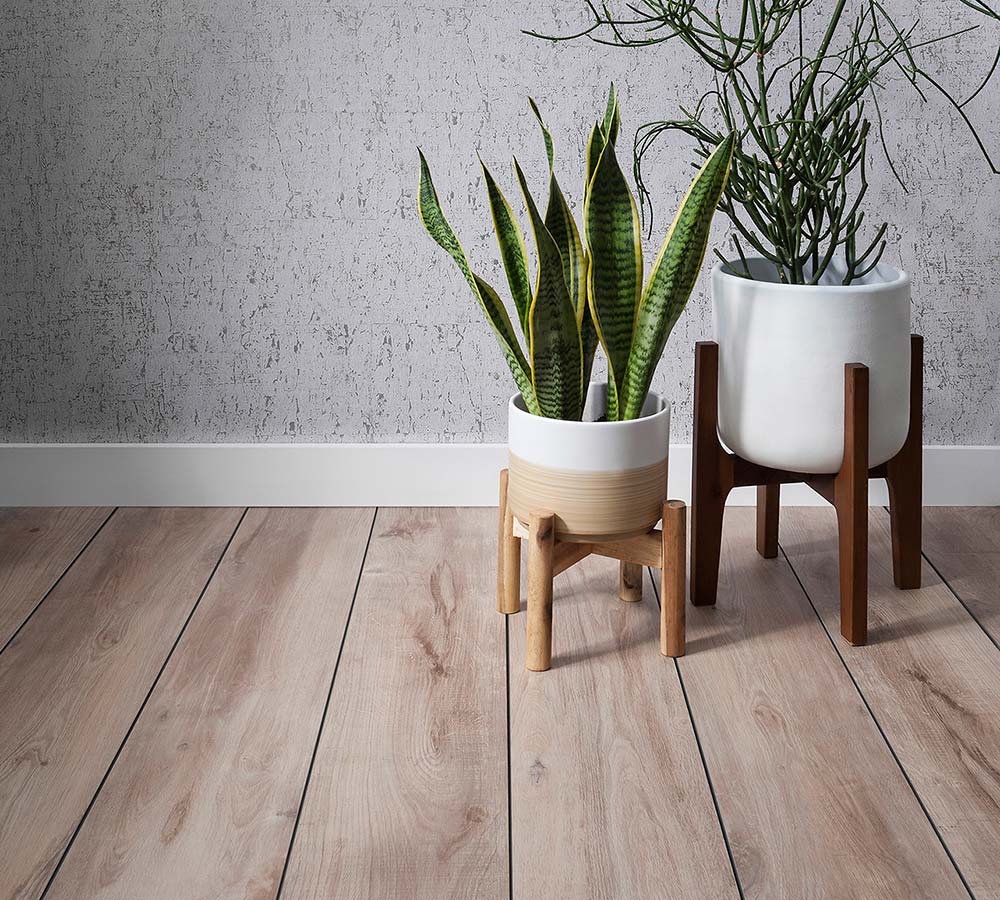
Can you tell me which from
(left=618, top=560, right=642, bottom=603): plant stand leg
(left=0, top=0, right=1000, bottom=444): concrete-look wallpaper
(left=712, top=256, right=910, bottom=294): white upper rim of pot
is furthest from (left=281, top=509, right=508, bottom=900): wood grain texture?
(left=712, top=256, right=910, bottom=294): white upper rim of pot

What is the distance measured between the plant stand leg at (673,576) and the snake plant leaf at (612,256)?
0.19 m

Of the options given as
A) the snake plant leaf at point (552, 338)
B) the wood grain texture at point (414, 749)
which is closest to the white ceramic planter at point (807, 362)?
the snake plant leaf at point (552, 338)

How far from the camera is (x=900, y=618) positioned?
1.56m

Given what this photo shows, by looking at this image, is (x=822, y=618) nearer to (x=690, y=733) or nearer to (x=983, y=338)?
(x=690, y=733)

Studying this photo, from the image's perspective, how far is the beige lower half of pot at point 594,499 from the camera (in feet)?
4.55

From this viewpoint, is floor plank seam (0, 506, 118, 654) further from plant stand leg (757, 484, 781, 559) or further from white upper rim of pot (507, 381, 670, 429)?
plant stand leg (757, 484, 781, 559)

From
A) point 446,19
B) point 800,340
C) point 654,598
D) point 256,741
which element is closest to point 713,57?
point 446,19

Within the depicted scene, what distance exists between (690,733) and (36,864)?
0.70 m

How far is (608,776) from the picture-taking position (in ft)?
3.95

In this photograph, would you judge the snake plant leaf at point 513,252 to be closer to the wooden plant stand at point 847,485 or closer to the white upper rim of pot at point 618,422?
the white upper rim of pot at point 618,422

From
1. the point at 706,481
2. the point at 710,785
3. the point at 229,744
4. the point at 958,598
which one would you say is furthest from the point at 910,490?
the point at 229,744

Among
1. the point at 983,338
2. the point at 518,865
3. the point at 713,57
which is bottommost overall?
the point at 518,865

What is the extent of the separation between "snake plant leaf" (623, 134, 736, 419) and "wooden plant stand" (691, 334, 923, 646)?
0.13m

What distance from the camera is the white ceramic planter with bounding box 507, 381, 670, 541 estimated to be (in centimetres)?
137
